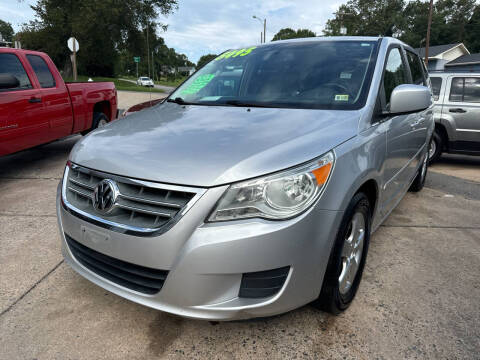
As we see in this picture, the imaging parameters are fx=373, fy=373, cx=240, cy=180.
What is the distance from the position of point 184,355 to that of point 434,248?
2405 millimetres

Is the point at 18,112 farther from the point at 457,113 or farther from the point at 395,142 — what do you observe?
the point at 457,113

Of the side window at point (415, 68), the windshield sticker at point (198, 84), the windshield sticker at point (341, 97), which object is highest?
the side window at point (415, 68)

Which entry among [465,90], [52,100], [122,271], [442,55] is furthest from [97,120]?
[442,55]

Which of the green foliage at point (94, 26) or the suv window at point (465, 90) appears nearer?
the suv window at point (465, 90)

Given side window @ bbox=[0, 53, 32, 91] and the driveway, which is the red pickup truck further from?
the driveway

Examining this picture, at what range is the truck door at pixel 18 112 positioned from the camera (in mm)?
4574

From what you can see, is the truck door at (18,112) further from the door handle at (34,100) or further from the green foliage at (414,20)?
the green foliage at (414,20)

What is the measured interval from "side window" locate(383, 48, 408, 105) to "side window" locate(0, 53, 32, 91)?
14.8 ft

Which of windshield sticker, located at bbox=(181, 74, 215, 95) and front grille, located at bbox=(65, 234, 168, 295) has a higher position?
windshield sticker, located at bbox=(181, 74, 215, 95)

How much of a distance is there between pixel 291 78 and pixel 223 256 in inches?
64.9

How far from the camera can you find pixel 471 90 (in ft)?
21.2

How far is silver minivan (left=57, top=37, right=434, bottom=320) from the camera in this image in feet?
5.46

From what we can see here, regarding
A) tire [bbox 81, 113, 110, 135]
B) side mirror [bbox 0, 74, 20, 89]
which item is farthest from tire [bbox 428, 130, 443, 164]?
side mirror [bbox 0, 74, 20, 89]

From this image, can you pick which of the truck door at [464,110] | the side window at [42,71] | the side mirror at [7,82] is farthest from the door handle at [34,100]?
the truck door at [464,110]
